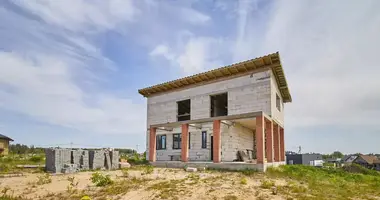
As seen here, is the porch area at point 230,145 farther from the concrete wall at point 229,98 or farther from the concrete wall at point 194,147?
the concrete wall at point 229,98

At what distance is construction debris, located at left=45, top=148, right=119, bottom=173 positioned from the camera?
1611 centimetres

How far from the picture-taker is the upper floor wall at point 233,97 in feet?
57.6

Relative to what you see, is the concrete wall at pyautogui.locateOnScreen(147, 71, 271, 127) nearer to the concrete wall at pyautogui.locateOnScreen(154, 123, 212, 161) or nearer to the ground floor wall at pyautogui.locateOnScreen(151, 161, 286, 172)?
the concrete wall at pyautogui.locateOnScreen(154, 123, 212, 161)

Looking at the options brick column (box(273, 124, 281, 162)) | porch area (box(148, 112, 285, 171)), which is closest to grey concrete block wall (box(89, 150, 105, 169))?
porch area (box(148, 112, 285, 171))

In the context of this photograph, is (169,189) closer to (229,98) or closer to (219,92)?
(229,98)

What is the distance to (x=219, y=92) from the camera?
19.8 m

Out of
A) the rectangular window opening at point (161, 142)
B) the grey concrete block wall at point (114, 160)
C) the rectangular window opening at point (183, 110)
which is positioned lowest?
the grey concrete block wall at point (114, 160)

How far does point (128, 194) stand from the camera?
9086mm

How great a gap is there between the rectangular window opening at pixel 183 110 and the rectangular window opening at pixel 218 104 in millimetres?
2086

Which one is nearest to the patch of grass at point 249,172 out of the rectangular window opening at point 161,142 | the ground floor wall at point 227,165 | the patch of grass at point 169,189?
the ground floor wall at point 227,165

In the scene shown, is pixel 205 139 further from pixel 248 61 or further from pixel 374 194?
pixel 374 194

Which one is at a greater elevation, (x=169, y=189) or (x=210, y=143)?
(x=210, y=143)

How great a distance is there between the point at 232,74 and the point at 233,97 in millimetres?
1631

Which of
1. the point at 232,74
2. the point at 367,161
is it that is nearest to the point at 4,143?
the point at 232,74
